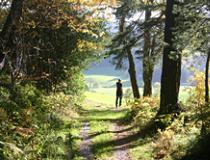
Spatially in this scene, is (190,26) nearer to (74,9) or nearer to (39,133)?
(39,133)

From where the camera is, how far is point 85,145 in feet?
50.3

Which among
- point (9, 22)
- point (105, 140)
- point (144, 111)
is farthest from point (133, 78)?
point (9, 22)

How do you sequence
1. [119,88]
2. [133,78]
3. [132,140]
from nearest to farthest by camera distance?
[132,140] < [133,78] < [119,88]

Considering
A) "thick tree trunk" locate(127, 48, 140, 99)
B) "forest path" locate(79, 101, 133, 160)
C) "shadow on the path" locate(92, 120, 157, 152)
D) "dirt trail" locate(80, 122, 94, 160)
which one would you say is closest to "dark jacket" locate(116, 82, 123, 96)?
"thick tree trunk" locate(127, 48, 140, 99)

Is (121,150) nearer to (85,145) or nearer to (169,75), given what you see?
(85,145)

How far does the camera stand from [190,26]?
15445 millimetres

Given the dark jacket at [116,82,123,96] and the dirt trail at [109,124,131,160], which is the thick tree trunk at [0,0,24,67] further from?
the dark jacket at [116,82,123,96]

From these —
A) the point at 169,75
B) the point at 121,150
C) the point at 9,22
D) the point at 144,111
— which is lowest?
the point at 121,150

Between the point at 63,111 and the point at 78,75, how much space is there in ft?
28.1

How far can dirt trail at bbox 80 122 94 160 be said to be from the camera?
13727 mm

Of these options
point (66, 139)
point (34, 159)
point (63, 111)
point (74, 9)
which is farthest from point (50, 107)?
point (34, 159)

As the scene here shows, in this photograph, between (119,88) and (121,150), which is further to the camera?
(119,88)

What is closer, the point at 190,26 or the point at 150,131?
the point at 190,26

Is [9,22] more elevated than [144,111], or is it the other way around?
[9,22]
